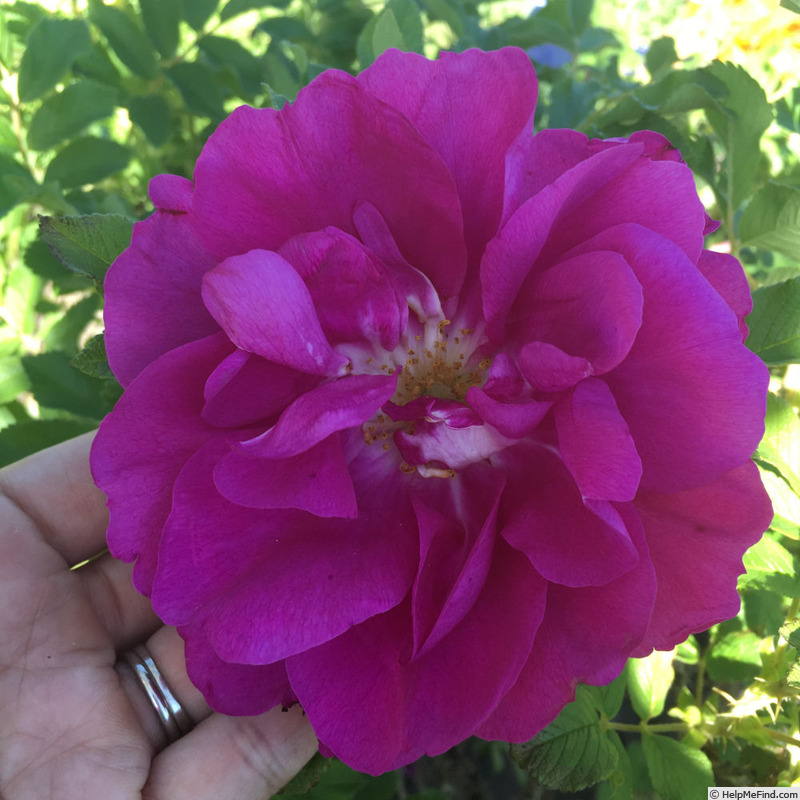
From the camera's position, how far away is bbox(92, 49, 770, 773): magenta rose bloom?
0.53 meters

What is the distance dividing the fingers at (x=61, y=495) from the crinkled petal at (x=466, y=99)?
587 millimetres

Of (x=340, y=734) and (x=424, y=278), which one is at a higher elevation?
(x=424, y=278)

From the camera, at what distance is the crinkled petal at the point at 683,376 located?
0.51 meters

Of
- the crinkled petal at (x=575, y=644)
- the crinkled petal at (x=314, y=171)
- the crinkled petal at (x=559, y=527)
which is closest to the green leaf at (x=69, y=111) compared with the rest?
the crinkled petal at (x=314, y=171)

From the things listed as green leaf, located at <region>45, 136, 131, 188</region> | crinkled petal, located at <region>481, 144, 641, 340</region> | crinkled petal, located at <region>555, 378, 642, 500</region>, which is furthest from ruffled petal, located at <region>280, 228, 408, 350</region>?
green leaf, located at <region>45, 136, 131, 188</region>

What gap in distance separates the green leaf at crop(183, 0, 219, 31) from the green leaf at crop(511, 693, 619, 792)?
1.07 metres

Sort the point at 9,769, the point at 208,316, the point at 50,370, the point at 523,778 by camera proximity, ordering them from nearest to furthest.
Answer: the point at 208,316
the point at 9,769
the point at 50,370
the point at 523,778

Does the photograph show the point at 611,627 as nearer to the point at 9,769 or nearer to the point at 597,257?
the point at 597,257

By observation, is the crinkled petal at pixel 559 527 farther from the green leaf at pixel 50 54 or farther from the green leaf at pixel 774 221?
the green leaf at pixel 50 54

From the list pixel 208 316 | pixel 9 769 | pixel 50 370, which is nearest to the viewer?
pixel 208 316

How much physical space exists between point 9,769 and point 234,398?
1.73ft

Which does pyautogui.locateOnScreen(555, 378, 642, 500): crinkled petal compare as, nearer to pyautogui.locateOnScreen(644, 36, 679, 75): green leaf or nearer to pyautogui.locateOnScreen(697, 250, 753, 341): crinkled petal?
pyautogui.locateOnScreen(697, 250, 753, 341): crinkled petal

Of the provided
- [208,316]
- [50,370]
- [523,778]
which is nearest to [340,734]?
[208,316]

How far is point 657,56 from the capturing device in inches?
42.4
